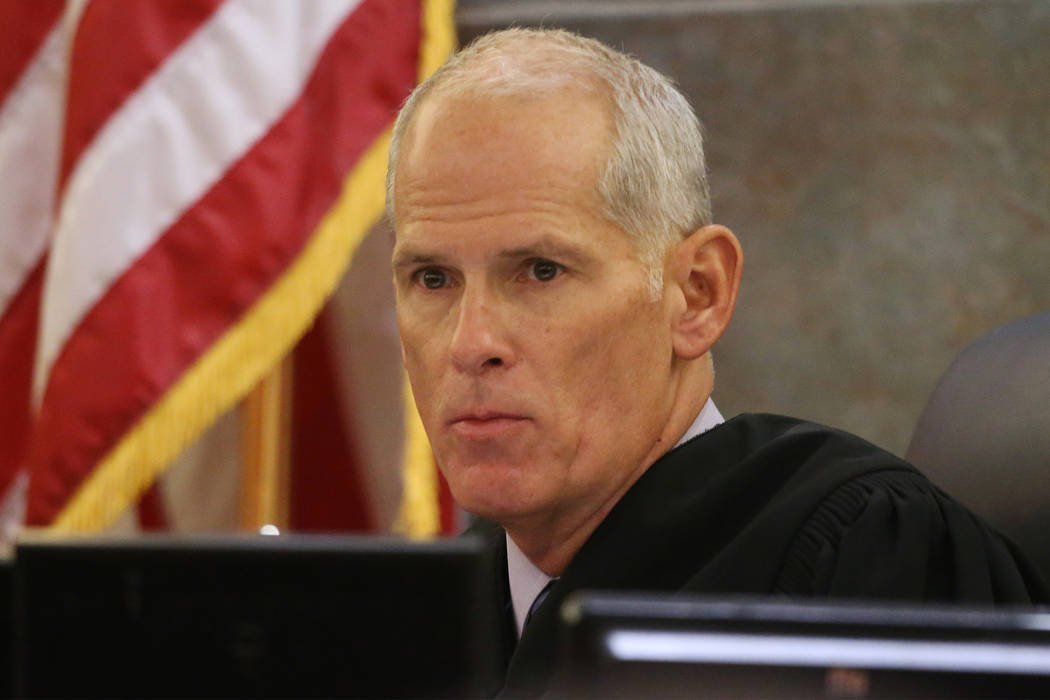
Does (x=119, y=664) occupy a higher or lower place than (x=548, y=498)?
higher

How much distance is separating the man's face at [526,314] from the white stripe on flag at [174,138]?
1.20 meters

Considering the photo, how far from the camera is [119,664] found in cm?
66

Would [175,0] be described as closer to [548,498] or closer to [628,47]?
[628,47]

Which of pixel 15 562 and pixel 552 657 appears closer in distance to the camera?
pixel 15 562

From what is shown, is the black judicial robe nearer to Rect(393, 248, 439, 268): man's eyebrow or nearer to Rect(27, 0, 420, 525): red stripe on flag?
Rect(393, 248, 439, 268): man's eyebrow

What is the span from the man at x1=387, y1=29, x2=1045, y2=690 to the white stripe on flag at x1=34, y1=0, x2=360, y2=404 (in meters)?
1.13

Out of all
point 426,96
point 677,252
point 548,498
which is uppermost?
point 426,96

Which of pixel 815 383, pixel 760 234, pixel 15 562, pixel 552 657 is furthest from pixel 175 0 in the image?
pixel 15 562

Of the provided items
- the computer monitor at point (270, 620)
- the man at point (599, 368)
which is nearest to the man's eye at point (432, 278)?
the man at point (599, 368)

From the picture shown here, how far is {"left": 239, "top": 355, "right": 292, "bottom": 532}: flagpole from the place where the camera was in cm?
277

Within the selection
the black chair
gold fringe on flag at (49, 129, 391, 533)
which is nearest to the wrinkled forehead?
the black chair

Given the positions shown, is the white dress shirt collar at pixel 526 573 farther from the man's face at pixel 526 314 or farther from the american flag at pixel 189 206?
the american flag at pixel 189 206

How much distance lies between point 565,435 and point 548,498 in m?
0.07

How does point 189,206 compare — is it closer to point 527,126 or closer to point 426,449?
point 426,449
